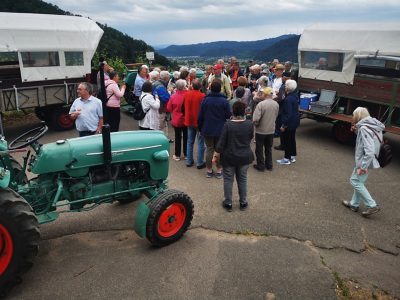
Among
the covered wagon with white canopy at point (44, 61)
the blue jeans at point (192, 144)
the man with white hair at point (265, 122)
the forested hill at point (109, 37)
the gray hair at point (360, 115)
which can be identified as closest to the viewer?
the gray hair at point (360, 115)

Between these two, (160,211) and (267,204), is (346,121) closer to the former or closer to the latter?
(267,204)

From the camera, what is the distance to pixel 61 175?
371 cm

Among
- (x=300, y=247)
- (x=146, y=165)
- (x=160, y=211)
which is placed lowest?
(x=300, y=247)

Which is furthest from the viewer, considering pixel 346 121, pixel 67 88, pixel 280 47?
pixel 280 47

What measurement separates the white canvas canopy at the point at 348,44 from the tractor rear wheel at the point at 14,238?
7.38m

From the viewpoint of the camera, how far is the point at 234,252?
13.1 ft

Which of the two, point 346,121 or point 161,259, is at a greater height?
point 346,121

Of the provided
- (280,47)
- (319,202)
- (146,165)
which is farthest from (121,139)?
(280,47)

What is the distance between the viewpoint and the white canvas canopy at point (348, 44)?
24.4 ft

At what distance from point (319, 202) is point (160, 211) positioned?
110 inches

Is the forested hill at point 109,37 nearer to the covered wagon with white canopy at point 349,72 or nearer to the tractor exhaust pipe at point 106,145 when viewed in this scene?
the covered wagon with white canopy at point 349,72

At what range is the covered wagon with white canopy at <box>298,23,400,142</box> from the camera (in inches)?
290

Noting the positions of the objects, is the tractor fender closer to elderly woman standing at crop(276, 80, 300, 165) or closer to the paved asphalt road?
the paved asphalt road

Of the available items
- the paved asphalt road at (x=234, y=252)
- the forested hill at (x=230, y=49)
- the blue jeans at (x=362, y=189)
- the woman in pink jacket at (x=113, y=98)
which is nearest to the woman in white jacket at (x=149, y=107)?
the woman in pink jacket at (x=113, y=98)
